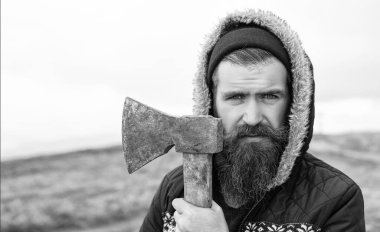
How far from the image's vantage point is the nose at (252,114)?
2510 millimetres

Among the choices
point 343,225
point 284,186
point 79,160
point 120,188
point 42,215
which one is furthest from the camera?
point 79,160

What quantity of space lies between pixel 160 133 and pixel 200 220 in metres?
0.52

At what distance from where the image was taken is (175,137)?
2.37m

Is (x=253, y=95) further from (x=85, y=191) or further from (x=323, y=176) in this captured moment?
(x=85, y=191)

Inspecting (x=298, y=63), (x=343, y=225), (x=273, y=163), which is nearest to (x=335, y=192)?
(x=343, y=225)

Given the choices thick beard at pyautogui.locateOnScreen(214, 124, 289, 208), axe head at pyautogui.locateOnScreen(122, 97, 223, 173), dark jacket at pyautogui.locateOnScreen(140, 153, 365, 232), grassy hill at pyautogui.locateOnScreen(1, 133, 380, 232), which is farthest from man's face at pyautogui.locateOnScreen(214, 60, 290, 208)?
grassy hill at pyautogui.locateOnScreen(1, 133, 380, 232)

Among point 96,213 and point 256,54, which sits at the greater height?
point 256,54

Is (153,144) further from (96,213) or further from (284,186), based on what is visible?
(96,213)

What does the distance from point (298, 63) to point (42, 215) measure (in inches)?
276

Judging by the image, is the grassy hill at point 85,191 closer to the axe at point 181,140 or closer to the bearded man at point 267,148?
the bearded man at point 267,148

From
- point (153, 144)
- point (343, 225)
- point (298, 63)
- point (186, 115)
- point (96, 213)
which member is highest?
point (298, 63)

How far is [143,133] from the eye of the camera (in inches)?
96.5

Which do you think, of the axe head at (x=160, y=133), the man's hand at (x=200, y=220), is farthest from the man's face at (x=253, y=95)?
the man's hand at (x=200, y=220)

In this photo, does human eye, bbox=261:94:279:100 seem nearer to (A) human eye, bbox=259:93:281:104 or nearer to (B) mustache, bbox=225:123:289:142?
(A) human eye, bbox=259:93:281:104
